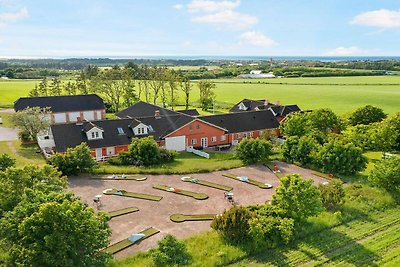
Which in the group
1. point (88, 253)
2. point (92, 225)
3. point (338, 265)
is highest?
point (92, 225)

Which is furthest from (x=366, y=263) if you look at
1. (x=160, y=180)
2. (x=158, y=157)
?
(x=158, y=157)

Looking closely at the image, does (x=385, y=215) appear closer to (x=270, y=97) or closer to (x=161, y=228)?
(x=161, y=228)

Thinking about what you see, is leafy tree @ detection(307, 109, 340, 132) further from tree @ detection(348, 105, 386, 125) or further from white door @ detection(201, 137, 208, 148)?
white door @ detection(201, 137, 208, 148)

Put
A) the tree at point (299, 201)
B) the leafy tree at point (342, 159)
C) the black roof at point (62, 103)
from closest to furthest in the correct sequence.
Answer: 1. the tree at point (299, 201)
2. the leafy tree at point (342, 159)
3. the black roof at point (62, 103)

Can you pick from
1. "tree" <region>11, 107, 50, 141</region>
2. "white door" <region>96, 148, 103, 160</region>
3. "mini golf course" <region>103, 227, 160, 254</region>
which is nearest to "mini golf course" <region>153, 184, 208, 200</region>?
"mini golf course" <region>103, 227, 160, 254</region>

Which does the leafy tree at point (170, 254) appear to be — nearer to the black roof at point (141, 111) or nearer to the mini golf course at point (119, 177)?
the mini golf course at point (119, 177)

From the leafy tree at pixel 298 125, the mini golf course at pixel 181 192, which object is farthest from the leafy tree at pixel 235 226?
the leafy tree at pixel 298 125

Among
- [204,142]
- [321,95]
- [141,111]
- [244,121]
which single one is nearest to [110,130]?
[204,142]
